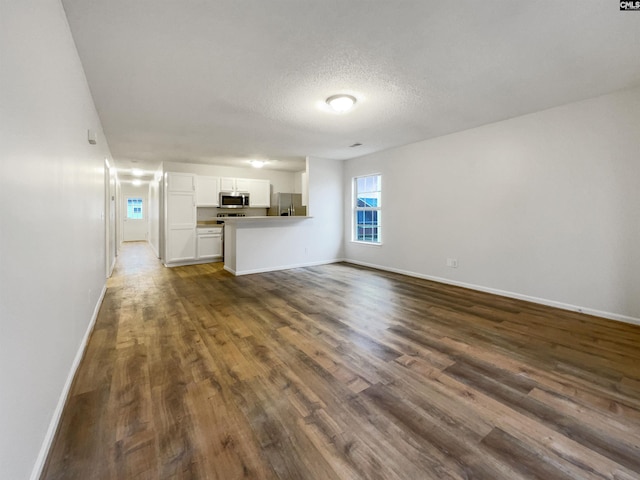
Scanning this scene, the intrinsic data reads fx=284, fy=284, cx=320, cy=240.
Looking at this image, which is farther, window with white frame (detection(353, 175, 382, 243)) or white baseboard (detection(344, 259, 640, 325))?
window with white frame (detection(353, 175, 382, 243))

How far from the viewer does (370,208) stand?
20.1 feet

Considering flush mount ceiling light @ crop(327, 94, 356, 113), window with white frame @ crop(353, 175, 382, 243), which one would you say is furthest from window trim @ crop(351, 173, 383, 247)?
flush mount ceiling light @ crop(327, 94, 356, 113)

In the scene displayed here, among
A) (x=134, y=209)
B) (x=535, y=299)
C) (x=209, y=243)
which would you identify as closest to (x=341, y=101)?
(x=535, y=299)

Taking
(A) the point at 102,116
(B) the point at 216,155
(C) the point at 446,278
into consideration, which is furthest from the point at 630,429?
(B) the point at 216,155

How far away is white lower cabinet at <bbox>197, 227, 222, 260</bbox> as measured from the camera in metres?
6.75

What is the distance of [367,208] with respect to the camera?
20.4ft

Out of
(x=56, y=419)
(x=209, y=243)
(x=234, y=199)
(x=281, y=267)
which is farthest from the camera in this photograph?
(x=234, y=199)

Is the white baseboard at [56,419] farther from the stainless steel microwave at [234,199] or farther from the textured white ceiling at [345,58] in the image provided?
the stainless steel microwave at [234,199]

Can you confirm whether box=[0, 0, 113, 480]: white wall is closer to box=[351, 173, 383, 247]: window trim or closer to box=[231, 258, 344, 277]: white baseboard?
box=[231, 258, 344, 277]: white baseboard

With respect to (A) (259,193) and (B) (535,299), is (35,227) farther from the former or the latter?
(A) (259,193)

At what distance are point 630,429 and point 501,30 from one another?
2.58m

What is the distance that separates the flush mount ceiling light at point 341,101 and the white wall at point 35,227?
219 centimetres

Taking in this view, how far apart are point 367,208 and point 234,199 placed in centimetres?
326

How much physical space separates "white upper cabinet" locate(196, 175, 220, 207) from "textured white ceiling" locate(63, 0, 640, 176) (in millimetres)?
2687
